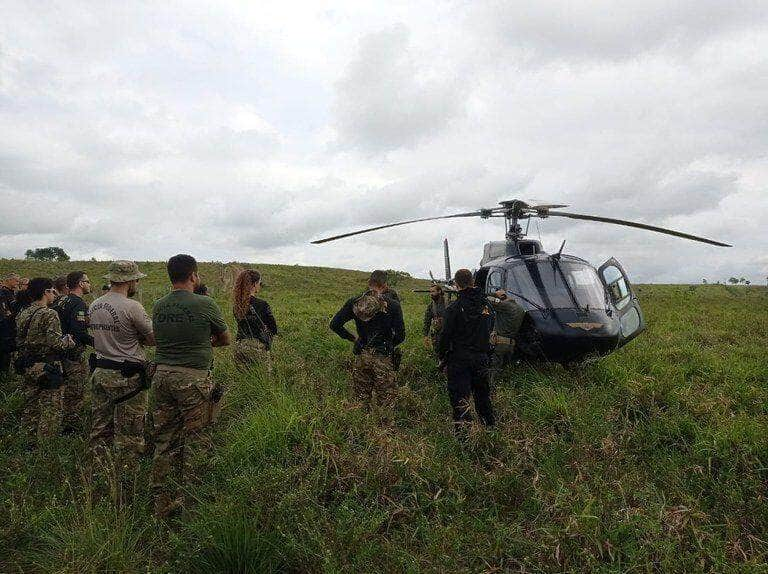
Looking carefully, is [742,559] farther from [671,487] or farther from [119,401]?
[119,401]

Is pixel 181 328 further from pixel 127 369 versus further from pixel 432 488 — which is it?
pixel 432 488

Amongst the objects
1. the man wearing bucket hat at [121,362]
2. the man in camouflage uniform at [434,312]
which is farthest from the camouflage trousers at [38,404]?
the man in camouflage uniform at [434,312]

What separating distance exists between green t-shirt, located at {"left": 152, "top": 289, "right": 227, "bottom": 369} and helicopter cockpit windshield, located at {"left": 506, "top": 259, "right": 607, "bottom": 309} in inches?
190

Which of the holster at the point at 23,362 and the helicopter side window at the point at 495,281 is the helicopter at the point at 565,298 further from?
the holster at the point at 23,362

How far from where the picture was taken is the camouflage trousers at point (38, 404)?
5141mm

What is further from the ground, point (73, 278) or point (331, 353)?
point (73, 278)

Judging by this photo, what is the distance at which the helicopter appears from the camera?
Result: 20.8ft

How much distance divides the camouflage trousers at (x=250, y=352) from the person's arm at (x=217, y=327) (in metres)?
1.85

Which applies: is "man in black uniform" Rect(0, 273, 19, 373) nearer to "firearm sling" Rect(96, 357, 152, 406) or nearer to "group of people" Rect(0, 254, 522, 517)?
"group of people" Rect(0, 254, 522, 517)

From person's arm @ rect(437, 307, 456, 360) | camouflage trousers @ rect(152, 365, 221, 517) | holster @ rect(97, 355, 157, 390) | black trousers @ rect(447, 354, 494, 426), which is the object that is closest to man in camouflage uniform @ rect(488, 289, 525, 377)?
black trousers @ rect(447, 354, 494, 426)

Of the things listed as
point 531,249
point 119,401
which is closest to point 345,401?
point 119,401

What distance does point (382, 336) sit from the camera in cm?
560

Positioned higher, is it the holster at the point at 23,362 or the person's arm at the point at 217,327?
the person's arm at the point at 217,327

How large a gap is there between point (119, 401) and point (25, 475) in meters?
0.94
